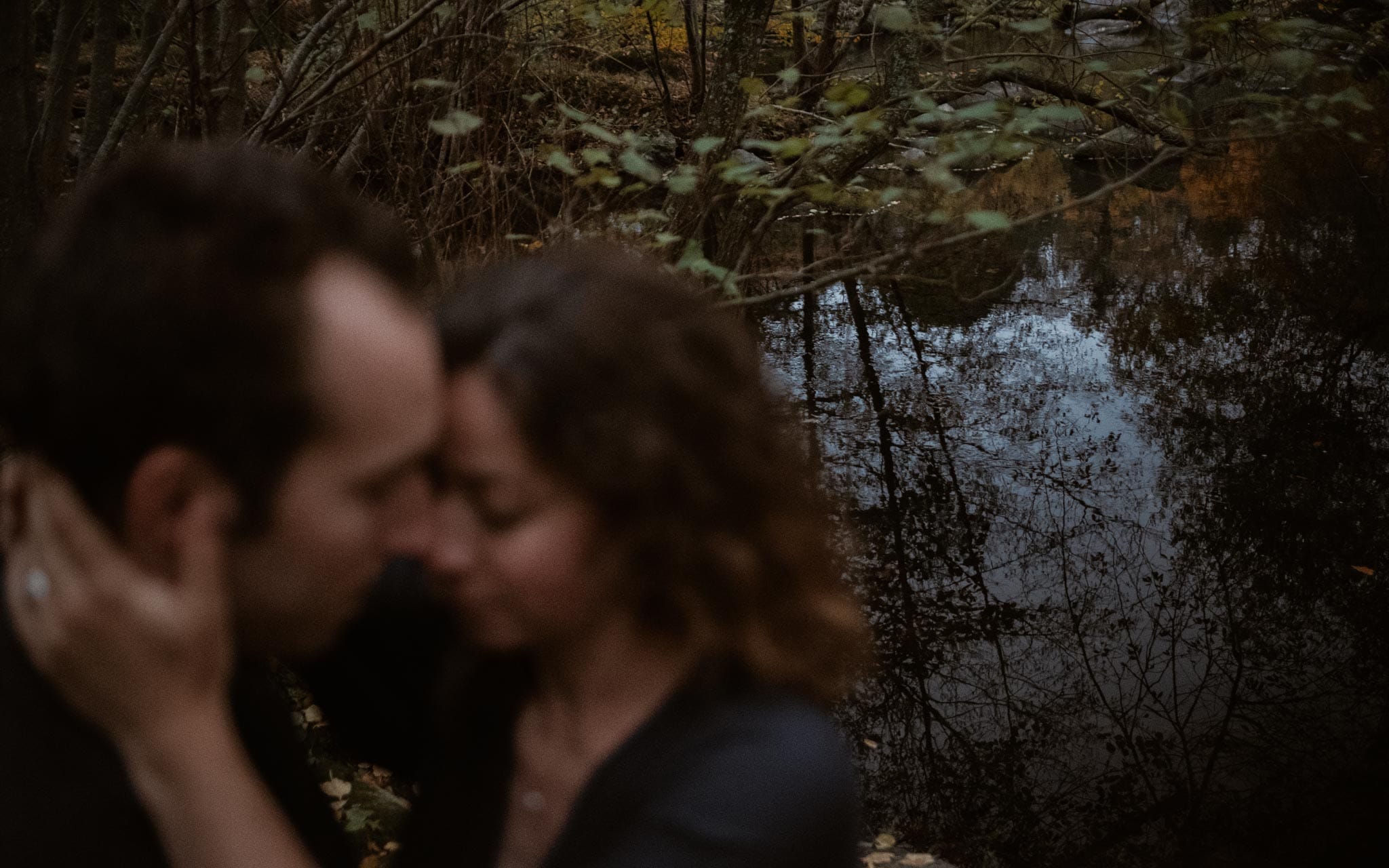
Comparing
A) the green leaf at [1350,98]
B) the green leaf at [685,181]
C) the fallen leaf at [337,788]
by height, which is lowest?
the fallen leaf at [337,788]

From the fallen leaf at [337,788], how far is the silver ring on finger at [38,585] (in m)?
3.21

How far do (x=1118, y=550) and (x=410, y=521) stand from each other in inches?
309

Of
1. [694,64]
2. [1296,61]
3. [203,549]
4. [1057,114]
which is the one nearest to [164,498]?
[203,549]

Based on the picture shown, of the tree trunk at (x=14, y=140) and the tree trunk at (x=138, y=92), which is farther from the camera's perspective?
the tree trunk at (x=138, y=92)

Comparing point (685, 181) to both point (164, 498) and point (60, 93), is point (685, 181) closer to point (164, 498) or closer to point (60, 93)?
point (60, 93)

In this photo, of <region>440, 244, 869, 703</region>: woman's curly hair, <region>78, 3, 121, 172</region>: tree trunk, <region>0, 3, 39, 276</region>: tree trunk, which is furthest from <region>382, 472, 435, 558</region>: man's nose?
<region>78, 3, 121, 172</region>: tree trunk

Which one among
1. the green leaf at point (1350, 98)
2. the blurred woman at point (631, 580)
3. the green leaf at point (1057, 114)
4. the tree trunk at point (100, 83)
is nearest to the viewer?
the blurred woman at point (631, 580)

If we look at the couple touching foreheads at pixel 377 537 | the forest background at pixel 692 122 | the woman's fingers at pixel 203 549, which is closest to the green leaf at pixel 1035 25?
the forest background at pixel 692 122

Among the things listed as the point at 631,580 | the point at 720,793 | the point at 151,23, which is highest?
the point at 151,23

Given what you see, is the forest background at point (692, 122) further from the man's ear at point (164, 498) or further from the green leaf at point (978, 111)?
the man's ear at point (164, 498)

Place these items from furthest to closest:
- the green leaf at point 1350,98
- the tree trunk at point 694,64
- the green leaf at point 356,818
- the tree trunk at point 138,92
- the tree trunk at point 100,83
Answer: the tree trunk at point 694,64, the green leaf at point 356,818, the tree trunk at point 100,83, the tree trunk at point 138,92, the green leaf at point 1350,98

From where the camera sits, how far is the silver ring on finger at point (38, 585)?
0.98 meters

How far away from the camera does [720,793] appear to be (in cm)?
100

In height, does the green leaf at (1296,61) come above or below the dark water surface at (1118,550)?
above
